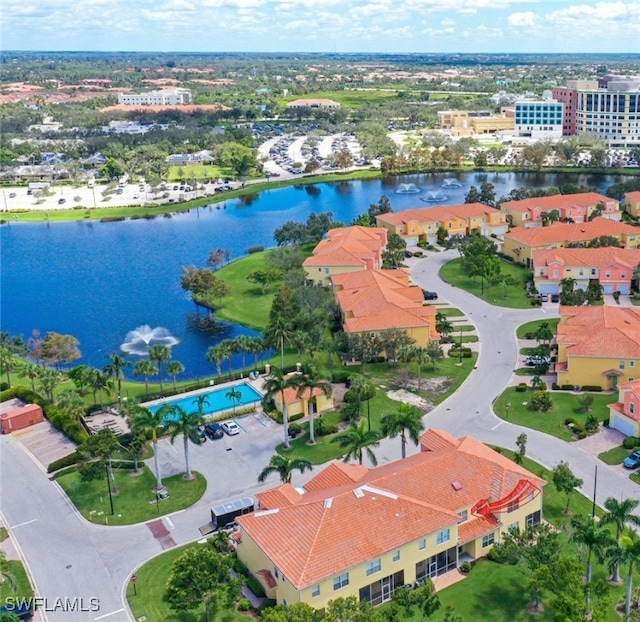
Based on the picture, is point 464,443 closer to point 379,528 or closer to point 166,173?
point 379,528

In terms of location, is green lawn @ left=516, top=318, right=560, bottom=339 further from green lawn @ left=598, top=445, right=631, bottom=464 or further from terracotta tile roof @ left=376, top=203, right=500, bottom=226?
terracotta tile roof @ left=376, top=203, right=500, bottom=226

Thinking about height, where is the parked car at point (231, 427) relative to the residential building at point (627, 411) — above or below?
below

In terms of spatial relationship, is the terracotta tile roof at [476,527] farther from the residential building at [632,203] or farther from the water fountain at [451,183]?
the water fountain at [451,183]

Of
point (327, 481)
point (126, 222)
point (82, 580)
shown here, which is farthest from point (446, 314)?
point (126, 222)

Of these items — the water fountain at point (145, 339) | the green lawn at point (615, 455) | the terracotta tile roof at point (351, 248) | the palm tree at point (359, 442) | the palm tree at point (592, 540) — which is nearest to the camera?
the palm tree at point (592, 540)

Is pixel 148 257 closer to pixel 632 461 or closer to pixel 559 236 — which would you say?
pixel 559 236

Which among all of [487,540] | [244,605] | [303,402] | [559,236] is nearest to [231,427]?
[303,402]

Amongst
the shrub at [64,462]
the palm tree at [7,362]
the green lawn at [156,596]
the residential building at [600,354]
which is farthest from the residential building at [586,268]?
the green lawn at [156,596]
